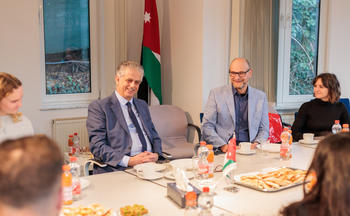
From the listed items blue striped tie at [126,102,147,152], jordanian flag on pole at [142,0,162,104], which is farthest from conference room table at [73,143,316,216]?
jordanian flag on pole at [142,0,162,104]

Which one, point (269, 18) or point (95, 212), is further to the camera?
point (269, 18)

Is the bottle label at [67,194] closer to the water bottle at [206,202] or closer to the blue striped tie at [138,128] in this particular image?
the water bottle at [206,202]

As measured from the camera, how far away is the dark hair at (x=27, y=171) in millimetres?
804

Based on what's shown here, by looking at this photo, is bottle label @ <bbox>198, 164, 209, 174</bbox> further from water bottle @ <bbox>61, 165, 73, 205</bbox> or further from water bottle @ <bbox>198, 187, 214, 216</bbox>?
water bottle @ <bbox>61, 165, 73, 205</bbox>

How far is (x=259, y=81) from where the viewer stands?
16.3 feet

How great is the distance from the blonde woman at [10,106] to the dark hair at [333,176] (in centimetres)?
168

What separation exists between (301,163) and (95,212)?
5.16 feet

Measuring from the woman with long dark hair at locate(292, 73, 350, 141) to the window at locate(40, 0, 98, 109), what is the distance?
247 cm

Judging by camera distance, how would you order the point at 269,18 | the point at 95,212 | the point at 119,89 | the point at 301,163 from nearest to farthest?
1. the point at 95,212
2. the point at 301,163
3. the point at 119,89
4. the point at 269,18

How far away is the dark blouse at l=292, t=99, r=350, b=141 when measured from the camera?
13.5 feet

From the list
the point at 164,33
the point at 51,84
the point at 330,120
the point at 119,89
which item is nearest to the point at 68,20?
the point at 51,84

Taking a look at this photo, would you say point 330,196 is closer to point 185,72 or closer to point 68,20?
point 185,72

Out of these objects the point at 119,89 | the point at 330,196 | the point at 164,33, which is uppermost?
the point at 164,33

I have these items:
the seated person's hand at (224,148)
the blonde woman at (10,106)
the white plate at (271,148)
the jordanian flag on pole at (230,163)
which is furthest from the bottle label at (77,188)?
the seated person's hand at (224,148)
